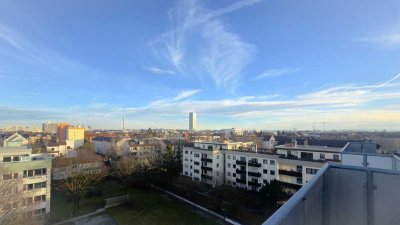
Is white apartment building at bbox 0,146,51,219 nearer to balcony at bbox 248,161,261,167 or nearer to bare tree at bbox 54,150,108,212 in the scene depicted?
bare tree at bbox 54,150,108,212

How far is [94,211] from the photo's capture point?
18.3 m

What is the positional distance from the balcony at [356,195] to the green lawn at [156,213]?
49.6 ft

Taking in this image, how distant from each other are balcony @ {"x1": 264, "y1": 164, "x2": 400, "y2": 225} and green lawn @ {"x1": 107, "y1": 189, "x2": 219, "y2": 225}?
1511 centimetres

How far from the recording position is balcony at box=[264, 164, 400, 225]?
2.24 metres

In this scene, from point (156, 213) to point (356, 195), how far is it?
17277 millimetres

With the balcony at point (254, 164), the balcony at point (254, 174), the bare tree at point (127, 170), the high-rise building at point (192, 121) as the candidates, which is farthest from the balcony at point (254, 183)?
the high-rise building at point (192, 121)

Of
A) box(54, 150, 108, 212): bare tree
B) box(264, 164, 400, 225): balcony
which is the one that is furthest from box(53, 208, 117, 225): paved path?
box(264, 164, 400, 225): balcony

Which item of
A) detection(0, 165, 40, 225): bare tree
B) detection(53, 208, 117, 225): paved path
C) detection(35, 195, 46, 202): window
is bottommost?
detection(53, 208, 117, 225): paved path

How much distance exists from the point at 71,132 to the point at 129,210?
45751 mm

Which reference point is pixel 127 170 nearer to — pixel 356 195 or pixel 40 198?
pixel 40 198

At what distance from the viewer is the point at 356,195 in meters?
2.43

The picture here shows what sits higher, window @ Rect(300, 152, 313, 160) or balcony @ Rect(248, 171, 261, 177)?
window @ Rect(300, 152, 313, 160)

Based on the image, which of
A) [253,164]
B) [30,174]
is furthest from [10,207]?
[253,164]

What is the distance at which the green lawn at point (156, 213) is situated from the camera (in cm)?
1642
